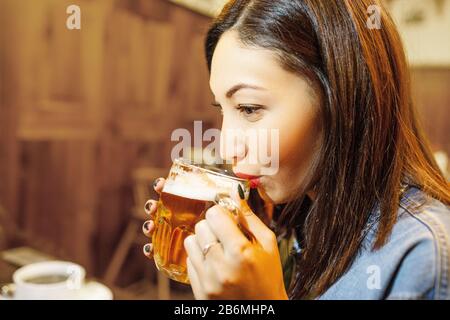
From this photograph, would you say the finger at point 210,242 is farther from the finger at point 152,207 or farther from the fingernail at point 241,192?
the finger at point 152,207

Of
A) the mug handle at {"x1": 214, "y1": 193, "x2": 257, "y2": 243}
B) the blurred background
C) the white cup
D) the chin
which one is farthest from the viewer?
the blurred background

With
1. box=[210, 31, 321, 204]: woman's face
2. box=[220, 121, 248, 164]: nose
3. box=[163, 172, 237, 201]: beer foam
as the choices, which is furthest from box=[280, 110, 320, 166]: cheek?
box=[163, 172, 237, 201]: beer foam

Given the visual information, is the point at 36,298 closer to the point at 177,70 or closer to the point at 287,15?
the point at 287,15

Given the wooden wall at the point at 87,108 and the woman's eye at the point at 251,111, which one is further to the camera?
the wooden wall at the point at 87,108

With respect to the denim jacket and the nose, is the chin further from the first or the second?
the denim jacket

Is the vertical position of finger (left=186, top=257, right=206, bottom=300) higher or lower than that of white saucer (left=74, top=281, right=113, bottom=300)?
higher

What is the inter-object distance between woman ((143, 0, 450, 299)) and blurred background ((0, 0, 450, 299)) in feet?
5.40

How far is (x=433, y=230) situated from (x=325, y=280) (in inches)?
11.7

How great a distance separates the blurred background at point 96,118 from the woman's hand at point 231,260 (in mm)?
1649

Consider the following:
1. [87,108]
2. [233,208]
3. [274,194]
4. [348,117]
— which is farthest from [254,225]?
[87,108]

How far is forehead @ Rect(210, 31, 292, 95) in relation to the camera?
3.47 feet

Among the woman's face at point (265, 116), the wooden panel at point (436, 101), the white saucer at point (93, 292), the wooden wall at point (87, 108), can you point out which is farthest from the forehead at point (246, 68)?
the wooden panel at point (436, 101)

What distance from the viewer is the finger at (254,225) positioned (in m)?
0.88

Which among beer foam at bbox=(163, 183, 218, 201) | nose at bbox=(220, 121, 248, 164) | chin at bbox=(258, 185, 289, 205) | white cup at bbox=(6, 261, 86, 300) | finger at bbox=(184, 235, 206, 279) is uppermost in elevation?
nose at bbox=(220, 121, 248, 164)
